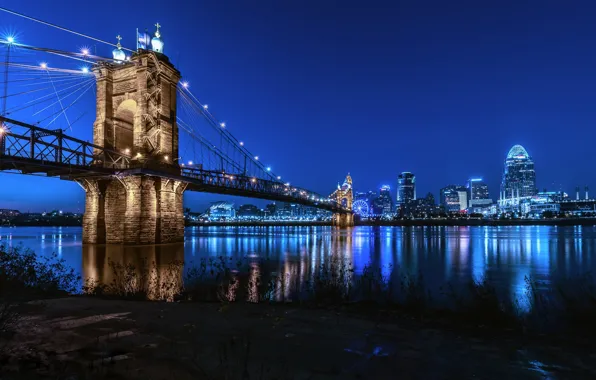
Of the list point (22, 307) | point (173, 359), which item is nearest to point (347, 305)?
point (173, 359)

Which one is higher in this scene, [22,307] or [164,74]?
[164,74]

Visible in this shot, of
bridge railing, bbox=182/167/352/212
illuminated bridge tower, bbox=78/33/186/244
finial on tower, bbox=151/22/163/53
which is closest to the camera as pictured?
illuminated bridge tower, bbox=78/33/186/244

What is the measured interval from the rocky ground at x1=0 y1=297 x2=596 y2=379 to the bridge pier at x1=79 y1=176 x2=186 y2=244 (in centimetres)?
2520

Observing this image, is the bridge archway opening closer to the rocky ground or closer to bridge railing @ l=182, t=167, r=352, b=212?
bridge railing @ l=182, t=167, r=352, b=212

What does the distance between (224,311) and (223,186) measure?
144 ft

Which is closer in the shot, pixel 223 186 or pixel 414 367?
pixel 414 367

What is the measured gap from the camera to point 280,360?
445cm

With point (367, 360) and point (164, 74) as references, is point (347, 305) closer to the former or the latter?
point (367, 360)

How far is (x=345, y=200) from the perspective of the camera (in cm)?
16400

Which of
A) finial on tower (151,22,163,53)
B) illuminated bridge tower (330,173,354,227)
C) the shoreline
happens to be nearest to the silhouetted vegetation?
finial on tower (151,22,163,53)

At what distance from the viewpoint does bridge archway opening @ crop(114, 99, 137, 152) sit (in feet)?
114

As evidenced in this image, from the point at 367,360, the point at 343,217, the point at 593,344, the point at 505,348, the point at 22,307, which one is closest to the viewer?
the point at 367,360

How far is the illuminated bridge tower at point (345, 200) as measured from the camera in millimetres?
130500

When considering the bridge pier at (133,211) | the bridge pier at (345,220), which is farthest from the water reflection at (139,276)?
the bridge pier at (345,220)
